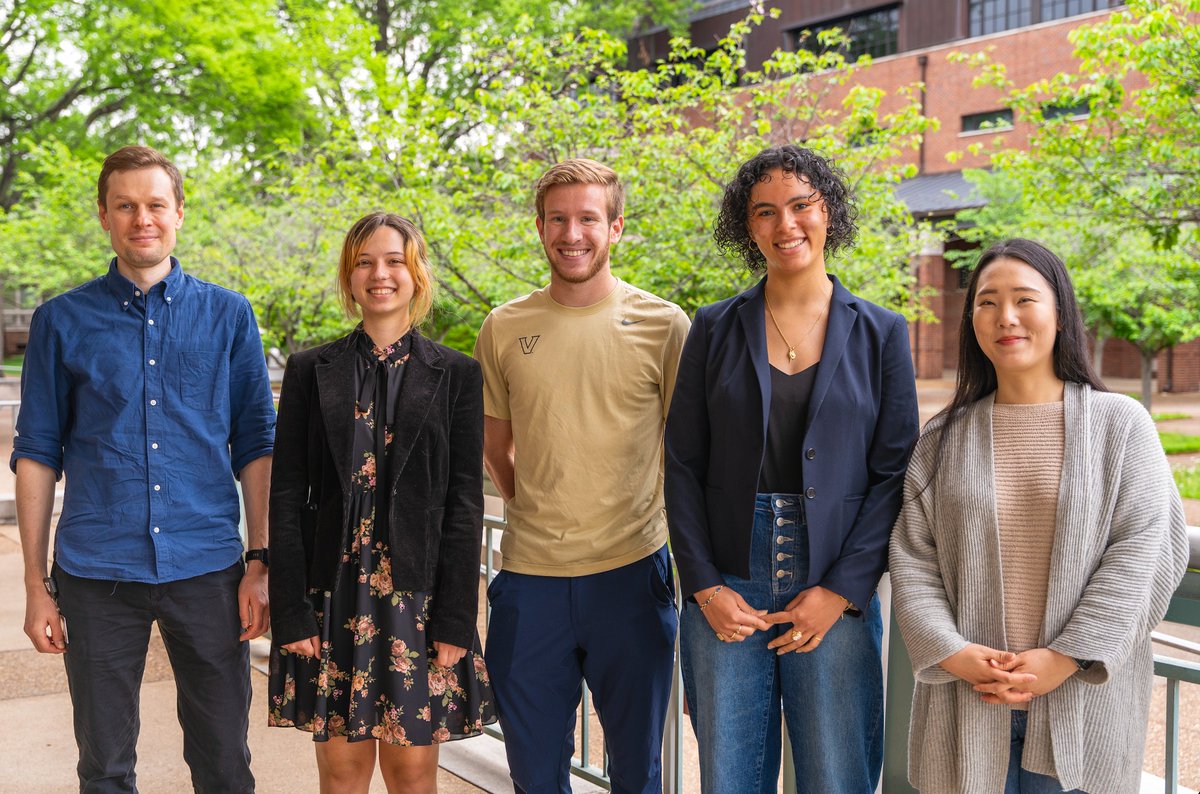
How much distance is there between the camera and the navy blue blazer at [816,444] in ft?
7.23

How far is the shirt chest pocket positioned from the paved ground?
5.49 feet

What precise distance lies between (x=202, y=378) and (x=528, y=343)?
839 mm

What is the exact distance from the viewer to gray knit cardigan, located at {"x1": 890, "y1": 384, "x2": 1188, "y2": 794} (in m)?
1.93

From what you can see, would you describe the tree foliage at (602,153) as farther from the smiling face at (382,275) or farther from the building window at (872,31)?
the building window at (872,31)

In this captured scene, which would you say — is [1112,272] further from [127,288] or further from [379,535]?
[127,288]

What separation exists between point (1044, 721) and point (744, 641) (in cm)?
61

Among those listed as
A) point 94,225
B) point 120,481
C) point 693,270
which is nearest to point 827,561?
point 120,481

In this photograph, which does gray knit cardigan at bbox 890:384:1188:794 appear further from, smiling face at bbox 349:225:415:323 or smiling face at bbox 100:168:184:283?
smiling face at bbox 100:168:184:283

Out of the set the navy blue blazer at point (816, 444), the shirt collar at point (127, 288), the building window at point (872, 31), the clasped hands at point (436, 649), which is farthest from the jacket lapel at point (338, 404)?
the building window at point (872, 31)

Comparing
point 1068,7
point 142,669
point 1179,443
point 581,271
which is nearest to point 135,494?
point 142,669

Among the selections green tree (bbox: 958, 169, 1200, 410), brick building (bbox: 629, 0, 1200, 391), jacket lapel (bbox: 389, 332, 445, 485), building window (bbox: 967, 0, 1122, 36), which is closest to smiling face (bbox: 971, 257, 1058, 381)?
jacket lapel (bbox: 389, 332, 445, 485)

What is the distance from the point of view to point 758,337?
7.65 ft

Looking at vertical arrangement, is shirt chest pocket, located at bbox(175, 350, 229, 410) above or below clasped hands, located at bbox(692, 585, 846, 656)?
above

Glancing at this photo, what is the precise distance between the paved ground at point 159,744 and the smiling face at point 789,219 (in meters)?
2.22
